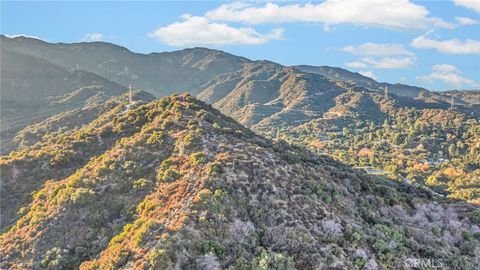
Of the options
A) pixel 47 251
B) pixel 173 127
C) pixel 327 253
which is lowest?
pixel 47 251

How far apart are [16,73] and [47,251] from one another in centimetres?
14013

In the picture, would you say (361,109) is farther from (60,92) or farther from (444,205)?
(444,205)

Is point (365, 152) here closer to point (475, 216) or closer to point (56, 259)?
point (475, 216)

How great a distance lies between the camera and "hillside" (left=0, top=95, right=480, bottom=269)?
74.1ft

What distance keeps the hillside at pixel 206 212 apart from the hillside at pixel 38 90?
7576 cm

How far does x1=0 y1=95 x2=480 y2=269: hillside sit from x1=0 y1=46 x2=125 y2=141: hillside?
7576 centimetres

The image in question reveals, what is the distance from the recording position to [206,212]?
79.3 ft

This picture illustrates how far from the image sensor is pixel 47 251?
81.9 feet

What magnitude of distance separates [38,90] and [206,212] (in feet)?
434

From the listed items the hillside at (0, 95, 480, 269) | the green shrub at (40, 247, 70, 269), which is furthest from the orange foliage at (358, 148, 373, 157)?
the green shrub at (40, 247, 70, 269)

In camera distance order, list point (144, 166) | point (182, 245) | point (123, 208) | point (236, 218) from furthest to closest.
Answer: point (144, 166)
point (123, 208)
point (236, 218)
point (182, 245)

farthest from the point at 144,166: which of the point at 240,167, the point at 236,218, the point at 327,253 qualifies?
the point at 327,253

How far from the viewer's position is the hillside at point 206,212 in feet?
74.1

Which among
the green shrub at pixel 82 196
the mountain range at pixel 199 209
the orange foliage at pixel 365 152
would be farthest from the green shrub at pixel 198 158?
the orange foliage at pixel 365 152
